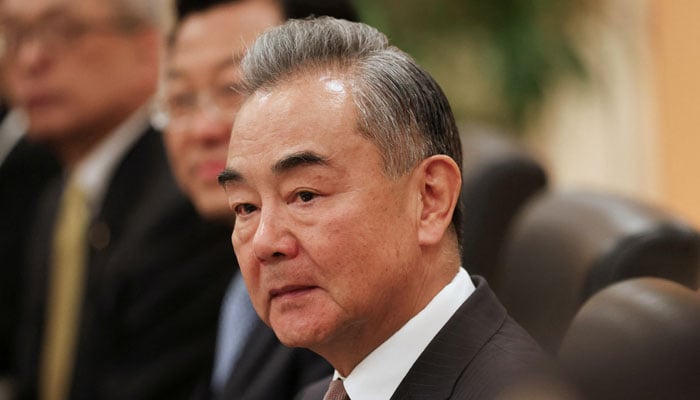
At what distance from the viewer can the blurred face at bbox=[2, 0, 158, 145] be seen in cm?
285

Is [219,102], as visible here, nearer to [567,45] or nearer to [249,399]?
[249,399]

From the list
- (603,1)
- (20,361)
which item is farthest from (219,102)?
(603,1)

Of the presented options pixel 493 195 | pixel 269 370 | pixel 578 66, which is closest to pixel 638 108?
pixel 578 66

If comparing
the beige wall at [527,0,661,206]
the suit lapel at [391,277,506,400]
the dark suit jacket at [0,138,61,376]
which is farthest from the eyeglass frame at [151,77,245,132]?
the beige wall at [527,0,661,206]

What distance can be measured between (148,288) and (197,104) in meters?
0.52

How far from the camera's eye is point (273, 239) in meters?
1.22

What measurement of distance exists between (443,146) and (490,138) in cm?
133

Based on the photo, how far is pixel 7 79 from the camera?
3.59m

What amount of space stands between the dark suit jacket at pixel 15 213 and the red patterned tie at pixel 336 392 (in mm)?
2259

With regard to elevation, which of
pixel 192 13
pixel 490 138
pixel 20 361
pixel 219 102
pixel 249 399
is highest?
pixel 192 13

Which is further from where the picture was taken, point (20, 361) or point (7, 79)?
point (7, 79)

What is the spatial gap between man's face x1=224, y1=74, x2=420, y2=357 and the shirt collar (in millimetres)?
20

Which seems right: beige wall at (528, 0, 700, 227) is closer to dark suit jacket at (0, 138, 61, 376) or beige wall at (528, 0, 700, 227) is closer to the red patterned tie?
dark suit jacket at (0, 138, 61, 376)

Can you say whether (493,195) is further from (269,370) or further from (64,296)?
(64,296)
